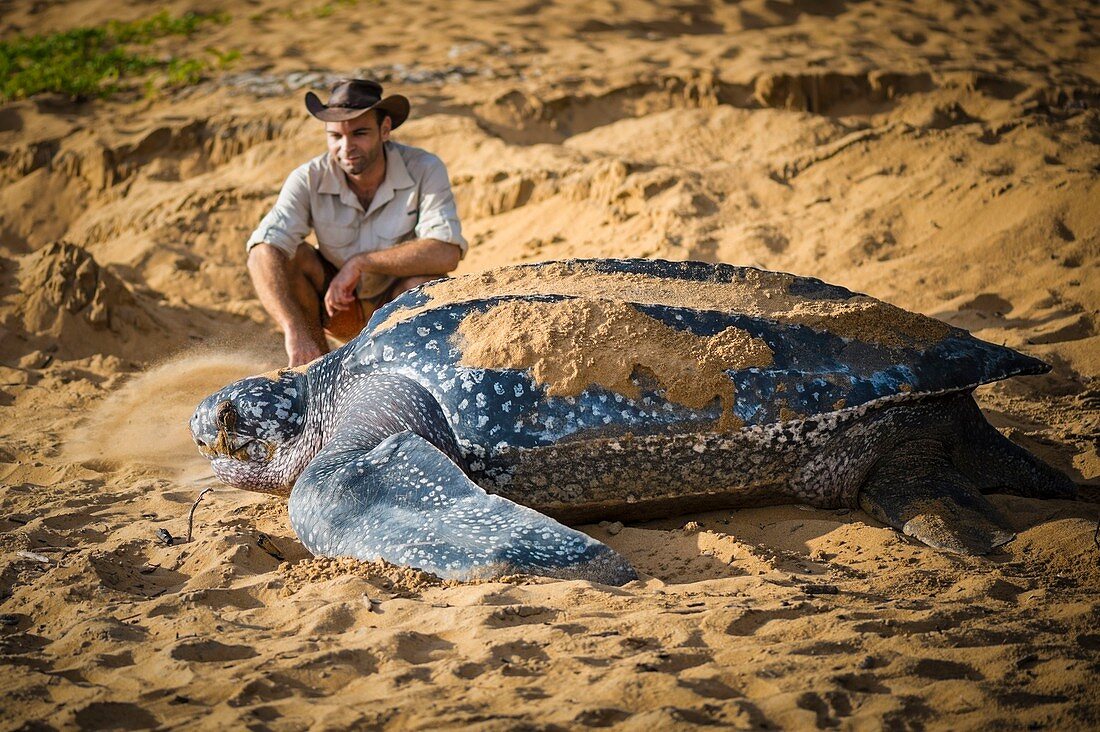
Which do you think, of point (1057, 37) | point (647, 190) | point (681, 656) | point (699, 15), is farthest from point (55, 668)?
point (1057, 37)

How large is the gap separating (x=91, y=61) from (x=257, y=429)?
21.7ft

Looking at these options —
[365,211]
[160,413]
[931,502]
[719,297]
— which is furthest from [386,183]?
[931,502]

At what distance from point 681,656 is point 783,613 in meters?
0.32

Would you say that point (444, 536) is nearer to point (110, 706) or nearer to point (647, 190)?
point (110, 706)

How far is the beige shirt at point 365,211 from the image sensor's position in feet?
14.1

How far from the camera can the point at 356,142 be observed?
164 inches

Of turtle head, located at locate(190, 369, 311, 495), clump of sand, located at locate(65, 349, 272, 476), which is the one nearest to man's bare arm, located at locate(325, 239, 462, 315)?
clump of sand, located at locate(65, 349, 272, 476)

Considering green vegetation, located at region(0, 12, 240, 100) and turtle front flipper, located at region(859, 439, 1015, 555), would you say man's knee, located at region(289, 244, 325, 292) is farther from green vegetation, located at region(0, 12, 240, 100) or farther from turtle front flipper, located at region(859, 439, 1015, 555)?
green vegetation, located at region(0, 12, 240, 100)

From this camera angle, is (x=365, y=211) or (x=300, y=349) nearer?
(x=300, y=349)

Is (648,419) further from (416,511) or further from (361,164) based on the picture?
(361,164)

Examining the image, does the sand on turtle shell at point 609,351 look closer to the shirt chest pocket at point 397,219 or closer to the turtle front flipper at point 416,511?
the turtle front flipper at point 416,511

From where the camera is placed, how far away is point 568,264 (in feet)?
10.2

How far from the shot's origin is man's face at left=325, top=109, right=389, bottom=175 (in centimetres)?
415

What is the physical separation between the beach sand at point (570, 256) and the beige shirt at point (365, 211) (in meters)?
0.80
